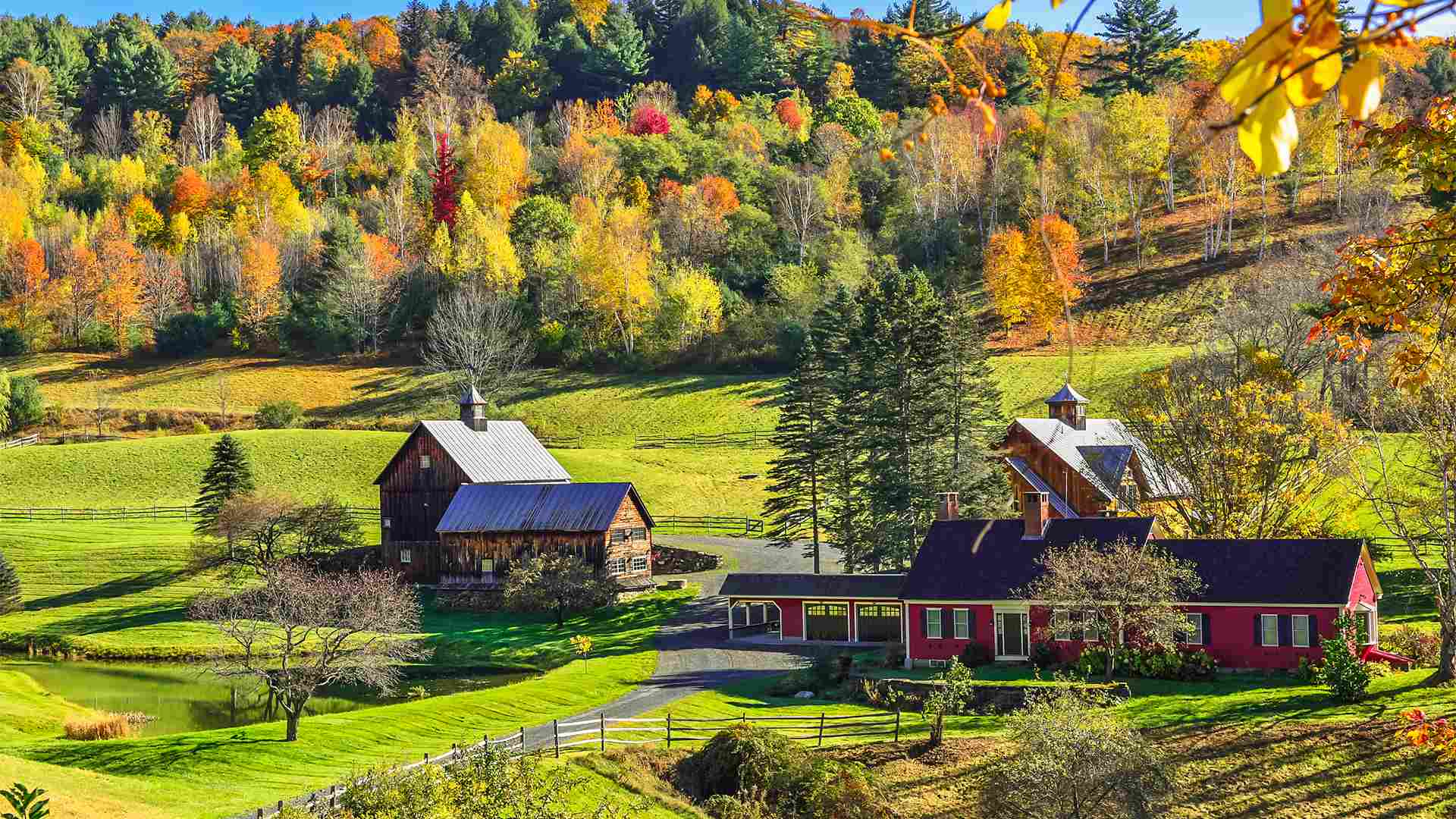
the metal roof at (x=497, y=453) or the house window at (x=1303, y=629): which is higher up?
the metal roof at (x=497, y=453)

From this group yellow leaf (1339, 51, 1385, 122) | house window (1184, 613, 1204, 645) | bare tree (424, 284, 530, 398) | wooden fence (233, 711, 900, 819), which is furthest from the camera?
bare tree (424, 284, 530, 398)

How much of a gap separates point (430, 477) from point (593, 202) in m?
63.6

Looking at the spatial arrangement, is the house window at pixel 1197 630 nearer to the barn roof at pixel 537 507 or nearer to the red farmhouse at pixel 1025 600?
the red farmhouse at pixel 1025 600

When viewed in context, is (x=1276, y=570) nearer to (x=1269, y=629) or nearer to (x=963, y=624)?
(x=1269, y=629)

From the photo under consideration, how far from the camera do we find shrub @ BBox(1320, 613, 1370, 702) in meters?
33.3

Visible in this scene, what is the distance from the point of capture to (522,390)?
9469 cm

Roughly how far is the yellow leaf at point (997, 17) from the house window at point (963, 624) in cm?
4006

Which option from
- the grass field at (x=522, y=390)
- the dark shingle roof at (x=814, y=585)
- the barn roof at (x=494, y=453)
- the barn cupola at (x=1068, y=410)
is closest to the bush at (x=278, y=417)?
the grass field at (x=522, y=390)

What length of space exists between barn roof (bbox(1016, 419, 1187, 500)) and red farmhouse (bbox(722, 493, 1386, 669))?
1192 centimetres

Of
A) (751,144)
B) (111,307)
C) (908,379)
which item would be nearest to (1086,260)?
(751,144)

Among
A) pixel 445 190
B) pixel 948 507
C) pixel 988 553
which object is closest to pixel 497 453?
pixel 948 507

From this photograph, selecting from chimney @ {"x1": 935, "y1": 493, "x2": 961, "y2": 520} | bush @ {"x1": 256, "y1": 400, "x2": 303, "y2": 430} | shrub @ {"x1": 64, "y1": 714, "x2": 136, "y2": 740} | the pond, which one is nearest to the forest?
bush @ {"x1": 256, "y1": 400, "x2": 303, "y2": 430}

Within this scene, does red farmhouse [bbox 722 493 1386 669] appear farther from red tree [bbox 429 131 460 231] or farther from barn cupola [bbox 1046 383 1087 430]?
red tree [bbox 429 131 460 231]

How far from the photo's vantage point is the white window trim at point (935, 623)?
41.5m
